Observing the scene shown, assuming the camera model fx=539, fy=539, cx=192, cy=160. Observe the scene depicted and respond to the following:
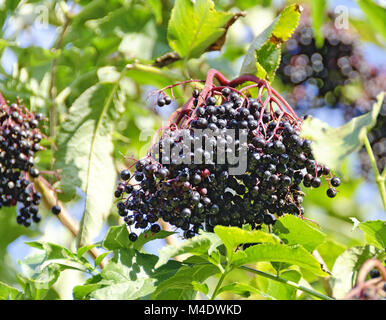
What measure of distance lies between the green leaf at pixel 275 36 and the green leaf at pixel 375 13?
2.02ft

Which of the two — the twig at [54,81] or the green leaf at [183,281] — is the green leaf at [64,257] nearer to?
the green leaf at [183,281]

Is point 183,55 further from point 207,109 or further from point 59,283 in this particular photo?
point 59,283

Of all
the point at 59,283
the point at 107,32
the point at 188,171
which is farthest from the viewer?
the point at 59,283

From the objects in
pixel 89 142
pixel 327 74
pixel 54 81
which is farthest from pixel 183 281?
pixel 327 74

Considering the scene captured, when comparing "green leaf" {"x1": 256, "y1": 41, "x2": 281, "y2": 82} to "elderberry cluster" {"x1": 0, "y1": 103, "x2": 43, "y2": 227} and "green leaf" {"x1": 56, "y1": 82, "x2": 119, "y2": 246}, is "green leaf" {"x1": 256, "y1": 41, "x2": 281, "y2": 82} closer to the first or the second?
"green leaf" {"x1": 56, "y1": 82, "x2": 119, "y2": 246}

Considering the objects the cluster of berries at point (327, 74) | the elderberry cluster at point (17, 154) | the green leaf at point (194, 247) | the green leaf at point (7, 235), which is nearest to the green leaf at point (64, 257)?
the green leaf at point (194, 247)

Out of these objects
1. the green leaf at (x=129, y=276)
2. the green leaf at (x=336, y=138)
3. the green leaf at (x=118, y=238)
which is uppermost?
the green leaf at (x=336, y=138)

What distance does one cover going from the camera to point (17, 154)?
2143mm

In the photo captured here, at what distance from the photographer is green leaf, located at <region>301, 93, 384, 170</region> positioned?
1120mm

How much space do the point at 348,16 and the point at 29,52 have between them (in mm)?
2010

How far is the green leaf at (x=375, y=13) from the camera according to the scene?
48.2 inches
